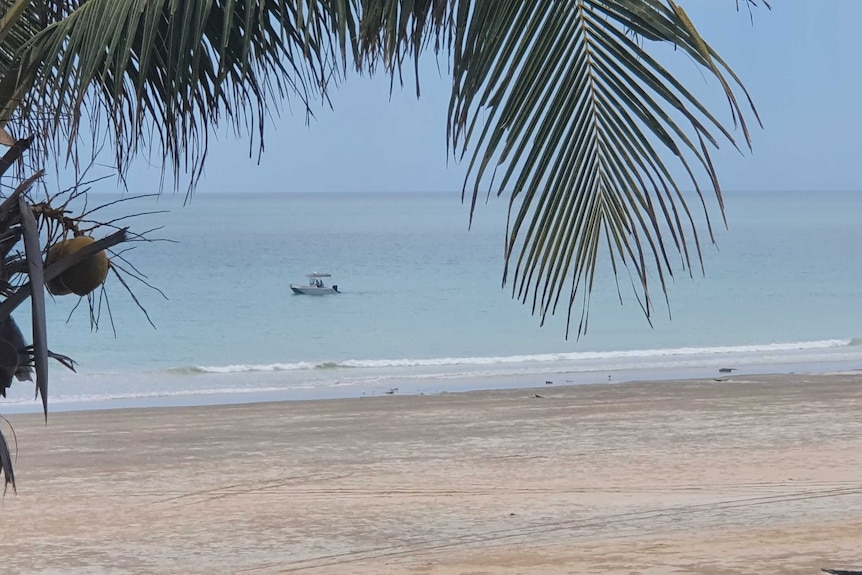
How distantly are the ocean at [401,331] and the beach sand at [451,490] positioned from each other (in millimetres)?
1780

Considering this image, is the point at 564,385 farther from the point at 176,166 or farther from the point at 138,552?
the point at 176,166

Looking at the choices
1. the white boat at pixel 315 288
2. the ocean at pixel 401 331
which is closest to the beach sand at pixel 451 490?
the ocean at pixel 401 331

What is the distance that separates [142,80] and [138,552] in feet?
15.7

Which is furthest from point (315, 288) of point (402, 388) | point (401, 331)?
point (402, 388)

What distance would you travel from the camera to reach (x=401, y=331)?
3012 cm

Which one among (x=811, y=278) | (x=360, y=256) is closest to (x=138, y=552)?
(x=811, y=278)

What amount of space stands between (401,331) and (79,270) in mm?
28396

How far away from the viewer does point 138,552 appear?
621 cm

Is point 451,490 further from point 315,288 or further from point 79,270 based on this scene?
point 315,288

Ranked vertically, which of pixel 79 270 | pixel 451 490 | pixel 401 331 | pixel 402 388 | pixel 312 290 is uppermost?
pixel 79 270

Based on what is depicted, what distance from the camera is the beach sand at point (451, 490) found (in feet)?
19.2

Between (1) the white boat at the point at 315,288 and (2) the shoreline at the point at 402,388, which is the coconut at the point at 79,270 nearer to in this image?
(2) the shoreline at the point at 402,388

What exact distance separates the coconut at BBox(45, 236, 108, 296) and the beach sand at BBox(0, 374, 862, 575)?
402 centimetres

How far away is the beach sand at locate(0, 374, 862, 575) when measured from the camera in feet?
19.2
